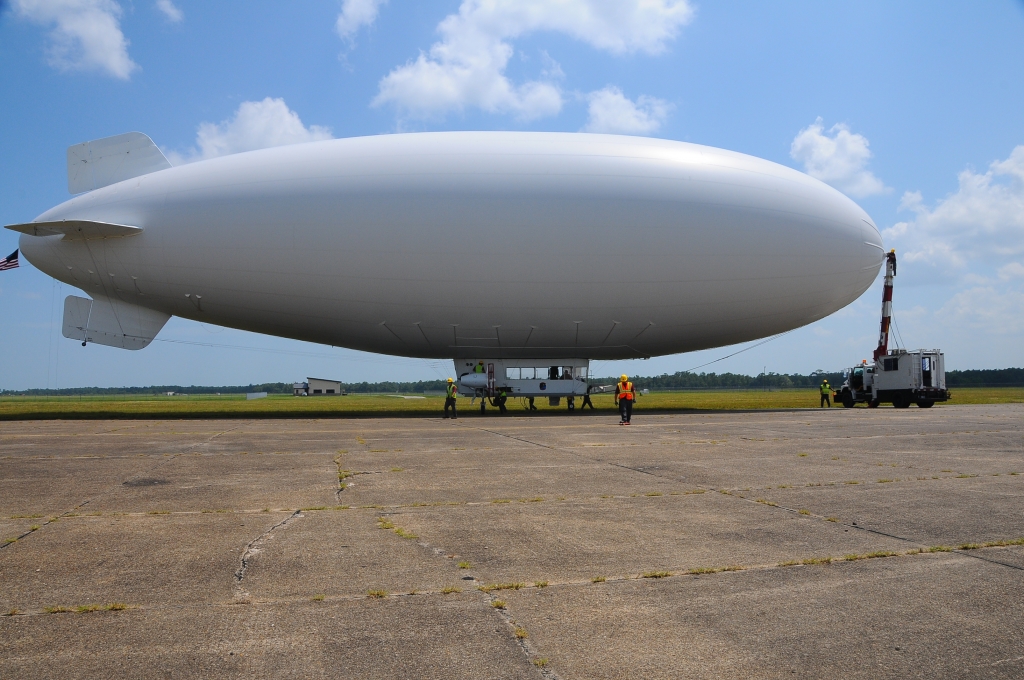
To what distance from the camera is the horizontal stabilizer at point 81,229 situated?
23.4 m

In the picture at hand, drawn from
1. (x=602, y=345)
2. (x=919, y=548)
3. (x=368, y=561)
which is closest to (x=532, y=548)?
(x=368, y=561)

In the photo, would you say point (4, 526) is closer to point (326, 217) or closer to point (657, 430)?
point (657, 430)

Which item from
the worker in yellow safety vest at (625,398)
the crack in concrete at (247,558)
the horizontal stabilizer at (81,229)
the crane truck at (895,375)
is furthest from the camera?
the crane truck at (895,375)

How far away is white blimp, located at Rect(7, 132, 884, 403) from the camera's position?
22984mm

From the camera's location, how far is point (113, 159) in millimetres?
26797

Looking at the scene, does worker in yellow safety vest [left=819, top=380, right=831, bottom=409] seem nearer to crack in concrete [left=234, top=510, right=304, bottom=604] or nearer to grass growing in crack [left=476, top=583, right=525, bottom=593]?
crack in concrete [left=234, top=510, right=304, bottom=604]

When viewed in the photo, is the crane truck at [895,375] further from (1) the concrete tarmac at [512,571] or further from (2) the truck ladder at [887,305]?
(1) the concrete tarmac at [512,571]

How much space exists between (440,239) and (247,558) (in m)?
18.3

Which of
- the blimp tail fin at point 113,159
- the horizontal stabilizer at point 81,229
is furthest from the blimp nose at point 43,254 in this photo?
the blimp tail fin at point 113,159

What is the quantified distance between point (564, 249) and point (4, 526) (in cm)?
1880

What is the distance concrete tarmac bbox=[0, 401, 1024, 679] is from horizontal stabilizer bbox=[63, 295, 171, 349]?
52.1 ft

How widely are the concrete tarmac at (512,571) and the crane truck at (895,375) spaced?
25580 millimetres

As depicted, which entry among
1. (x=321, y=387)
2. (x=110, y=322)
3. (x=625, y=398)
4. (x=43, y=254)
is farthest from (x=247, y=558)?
(x=321, y=387)

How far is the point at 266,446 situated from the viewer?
1461 cm
